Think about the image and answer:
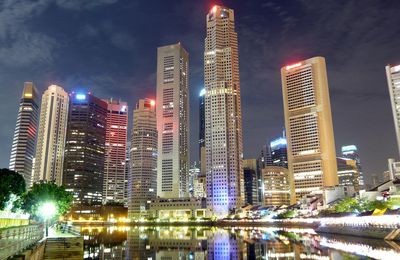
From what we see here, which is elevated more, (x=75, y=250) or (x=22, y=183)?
(x=22, y=183)

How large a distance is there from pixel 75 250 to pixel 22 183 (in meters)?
38.0


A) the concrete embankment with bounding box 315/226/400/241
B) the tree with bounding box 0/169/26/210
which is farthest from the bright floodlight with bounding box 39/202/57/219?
the concrete embankment with bounding box 315/226/400/241

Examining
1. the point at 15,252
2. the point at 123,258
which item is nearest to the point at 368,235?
the point at 123,258

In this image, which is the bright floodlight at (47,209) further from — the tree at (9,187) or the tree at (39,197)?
the tree at (9,187)

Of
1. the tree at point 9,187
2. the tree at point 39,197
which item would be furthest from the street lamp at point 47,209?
the tree at point 9,187

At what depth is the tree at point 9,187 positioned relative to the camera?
228 ft

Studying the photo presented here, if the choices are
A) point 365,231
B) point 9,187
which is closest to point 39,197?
point 9,187

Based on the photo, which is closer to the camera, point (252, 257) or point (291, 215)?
point (252, 257)

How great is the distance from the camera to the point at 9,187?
71375mm

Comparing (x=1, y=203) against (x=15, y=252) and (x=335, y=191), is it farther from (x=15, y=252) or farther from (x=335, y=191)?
(x=335, y=191)

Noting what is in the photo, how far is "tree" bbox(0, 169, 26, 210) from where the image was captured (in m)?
69.4

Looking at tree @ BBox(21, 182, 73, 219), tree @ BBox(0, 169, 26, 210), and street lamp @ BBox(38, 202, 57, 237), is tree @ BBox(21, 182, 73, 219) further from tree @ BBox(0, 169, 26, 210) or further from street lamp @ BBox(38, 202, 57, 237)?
tree @ BBox(0, 169, 26, 210)

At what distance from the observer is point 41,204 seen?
7888cm

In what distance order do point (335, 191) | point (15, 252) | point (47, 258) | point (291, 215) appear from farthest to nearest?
point (291, 215), point (335, 191), point (47, 258), point (15, 252)
